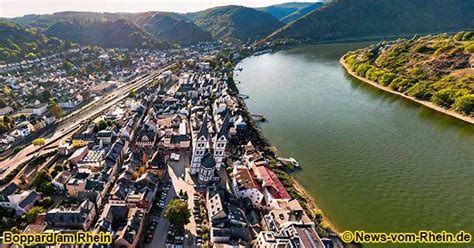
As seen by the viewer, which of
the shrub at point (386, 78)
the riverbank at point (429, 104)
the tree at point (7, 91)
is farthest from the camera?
the shrub at point (386, 78)

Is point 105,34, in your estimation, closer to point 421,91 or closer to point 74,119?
point 74,119

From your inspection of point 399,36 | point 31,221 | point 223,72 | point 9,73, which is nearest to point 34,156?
point 31,221

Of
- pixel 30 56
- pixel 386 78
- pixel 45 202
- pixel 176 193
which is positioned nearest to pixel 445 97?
pixel 386 78

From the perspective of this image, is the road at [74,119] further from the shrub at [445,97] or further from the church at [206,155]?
the shrub at [445,97]

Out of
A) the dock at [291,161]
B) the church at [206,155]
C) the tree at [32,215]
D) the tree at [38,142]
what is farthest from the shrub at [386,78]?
the tree at [32,215]

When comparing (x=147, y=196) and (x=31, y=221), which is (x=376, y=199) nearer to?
(x=147, y=196)

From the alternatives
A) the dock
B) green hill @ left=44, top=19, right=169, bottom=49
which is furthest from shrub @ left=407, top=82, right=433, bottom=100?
green hill @ left=44, top=19, right=169, bottom=49
